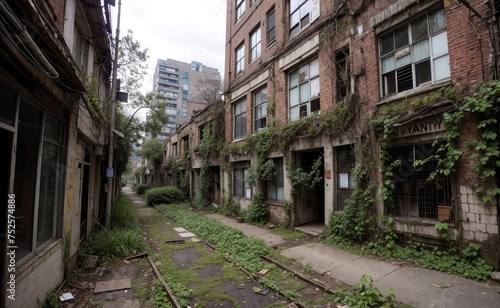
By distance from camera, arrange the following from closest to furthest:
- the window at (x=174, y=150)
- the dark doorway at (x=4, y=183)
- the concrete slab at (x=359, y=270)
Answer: the dark doorway at (x=4, y=183) < the concrete slab at (x=359, y=270) < the window at (x=174, y=150)

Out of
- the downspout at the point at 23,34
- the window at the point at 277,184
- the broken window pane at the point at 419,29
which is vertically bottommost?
the window at the point at 277,184

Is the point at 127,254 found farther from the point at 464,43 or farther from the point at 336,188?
the point at 464,43

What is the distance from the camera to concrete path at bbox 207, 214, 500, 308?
4.28 m

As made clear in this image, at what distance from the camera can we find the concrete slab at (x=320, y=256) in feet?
20.3

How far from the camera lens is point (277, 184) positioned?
449 inches

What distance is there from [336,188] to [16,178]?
8.00 meters

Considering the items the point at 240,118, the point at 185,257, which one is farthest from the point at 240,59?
the point at 185,257

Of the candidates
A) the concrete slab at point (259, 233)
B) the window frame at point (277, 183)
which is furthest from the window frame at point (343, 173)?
the window frame at point (277, 183)

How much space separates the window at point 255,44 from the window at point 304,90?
377cm

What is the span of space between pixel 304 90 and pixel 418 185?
548 centimetres

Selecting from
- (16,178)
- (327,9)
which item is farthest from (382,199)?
(16,178)

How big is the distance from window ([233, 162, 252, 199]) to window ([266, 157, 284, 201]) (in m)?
→ 1.68

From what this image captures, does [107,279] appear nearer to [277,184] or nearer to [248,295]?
[248,295]

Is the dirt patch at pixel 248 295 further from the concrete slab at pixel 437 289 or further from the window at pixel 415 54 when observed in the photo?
the window at pixel 415 54
